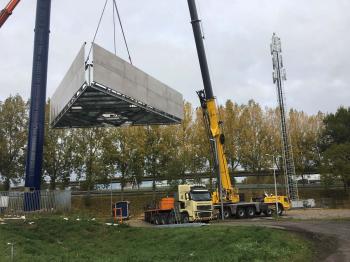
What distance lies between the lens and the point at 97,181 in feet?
180

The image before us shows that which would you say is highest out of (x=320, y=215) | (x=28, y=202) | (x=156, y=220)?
(x=28, y=202)

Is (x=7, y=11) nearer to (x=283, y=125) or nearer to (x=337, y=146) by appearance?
(x=283, y=125)

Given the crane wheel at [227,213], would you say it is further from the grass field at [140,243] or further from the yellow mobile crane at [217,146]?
the grass field at [140,243]

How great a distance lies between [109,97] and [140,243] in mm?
9663

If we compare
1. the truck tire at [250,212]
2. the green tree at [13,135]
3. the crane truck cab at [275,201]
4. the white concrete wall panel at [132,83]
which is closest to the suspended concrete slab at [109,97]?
the white concrete wall panel at [132,83]

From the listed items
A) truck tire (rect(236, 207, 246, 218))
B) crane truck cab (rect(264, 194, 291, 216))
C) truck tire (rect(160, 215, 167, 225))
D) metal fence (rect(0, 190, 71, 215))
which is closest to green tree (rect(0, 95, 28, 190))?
metal fence (rect(0, 190, 71, 215))

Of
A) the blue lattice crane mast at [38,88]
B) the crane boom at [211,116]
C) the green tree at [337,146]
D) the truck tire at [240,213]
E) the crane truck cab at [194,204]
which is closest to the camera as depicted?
the crane truck cab at [194,204]

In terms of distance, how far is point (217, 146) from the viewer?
1371 inches

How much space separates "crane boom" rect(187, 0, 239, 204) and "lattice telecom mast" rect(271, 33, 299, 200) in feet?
69.5

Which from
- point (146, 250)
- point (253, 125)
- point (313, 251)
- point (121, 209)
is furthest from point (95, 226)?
point (253, 125)

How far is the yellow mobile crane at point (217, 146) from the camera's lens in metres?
34.2

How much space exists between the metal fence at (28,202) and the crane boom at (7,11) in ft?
44.5

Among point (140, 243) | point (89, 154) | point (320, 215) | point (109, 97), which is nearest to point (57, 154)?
point (89, 154)

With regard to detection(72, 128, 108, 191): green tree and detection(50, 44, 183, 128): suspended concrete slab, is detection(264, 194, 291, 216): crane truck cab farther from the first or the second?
detection(72, 128, 108, 191): green tree
